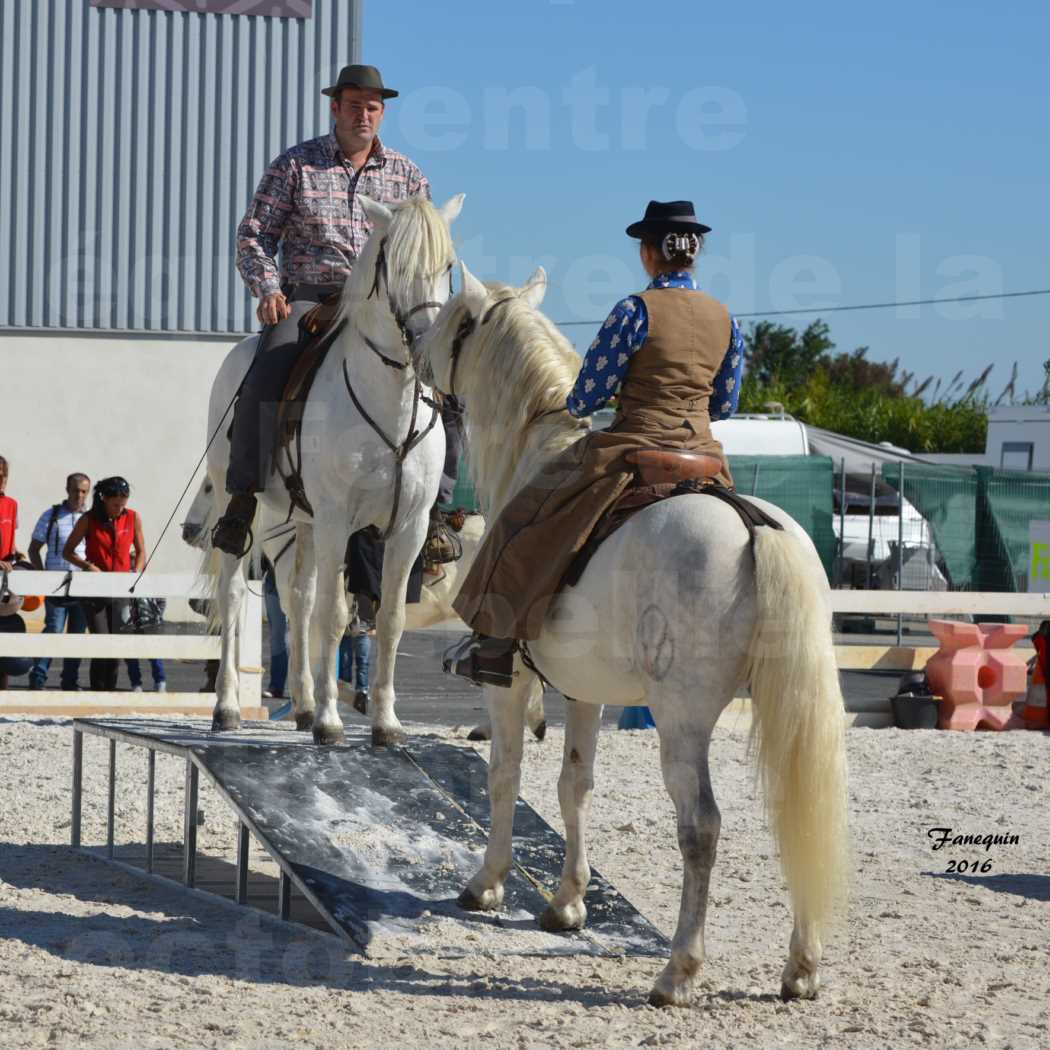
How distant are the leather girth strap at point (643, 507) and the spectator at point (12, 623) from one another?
8.21m

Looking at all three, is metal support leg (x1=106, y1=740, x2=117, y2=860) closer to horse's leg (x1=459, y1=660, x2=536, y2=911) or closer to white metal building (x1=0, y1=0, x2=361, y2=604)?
horse's leg (x1=459, y1=660, x2=536, y2=911)

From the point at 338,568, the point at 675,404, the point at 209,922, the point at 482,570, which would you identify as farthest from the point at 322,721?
the point at 675,404

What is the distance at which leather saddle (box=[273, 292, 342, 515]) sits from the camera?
7.49 meters

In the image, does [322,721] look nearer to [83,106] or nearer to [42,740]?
[42,740]

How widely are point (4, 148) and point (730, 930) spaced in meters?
17.9

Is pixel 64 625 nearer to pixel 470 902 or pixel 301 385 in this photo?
pixel 301 385

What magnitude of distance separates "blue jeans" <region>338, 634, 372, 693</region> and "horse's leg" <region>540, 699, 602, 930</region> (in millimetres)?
5782

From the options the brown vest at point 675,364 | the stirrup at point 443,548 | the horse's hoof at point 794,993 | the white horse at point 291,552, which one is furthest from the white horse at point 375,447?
the horse's hoof at point 794,993

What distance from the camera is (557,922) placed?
5.86 metres

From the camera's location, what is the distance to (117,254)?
2108cm

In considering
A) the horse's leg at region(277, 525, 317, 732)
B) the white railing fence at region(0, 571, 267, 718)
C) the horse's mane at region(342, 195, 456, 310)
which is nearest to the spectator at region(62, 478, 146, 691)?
the white railing fence at region(0, 571, 267, 718)

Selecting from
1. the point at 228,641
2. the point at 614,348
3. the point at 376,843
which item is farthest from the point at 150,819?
the point at 614,348

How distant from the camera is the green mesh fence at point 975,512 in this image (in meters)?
19.7
